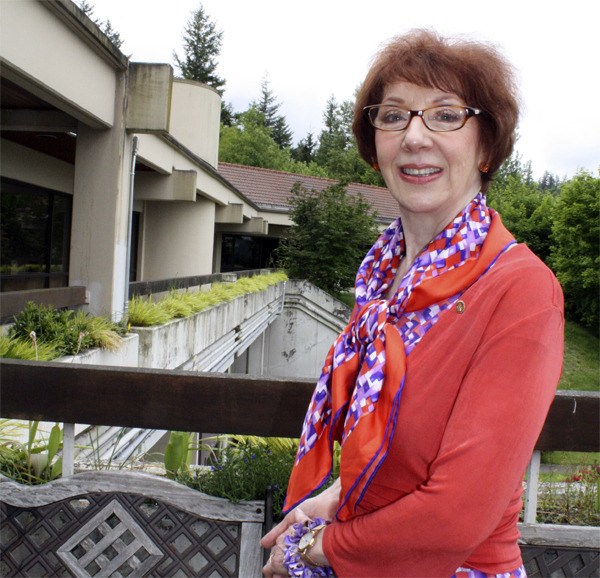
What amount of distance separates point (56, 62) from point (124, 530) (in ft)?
18.8

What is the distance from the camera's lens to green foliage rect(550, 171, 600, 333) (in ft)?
98.3

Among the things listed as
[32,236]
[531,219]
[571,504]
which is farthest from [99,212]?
[531,219]

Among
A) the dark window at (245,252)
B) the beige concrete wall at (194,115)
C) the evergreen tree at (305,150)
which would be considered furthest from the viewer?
the evergreen tree at (305,150)

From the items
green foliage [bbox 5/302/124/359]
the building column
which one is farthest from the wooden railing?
the building column

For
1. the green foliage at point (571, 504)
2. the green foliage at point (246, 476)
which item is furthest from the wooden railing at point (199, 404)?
the green foliage at point (571, 504)

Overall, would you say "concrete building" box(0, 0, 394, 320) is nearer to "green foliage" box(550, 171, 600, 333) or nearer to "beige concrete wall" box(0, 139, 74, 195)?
"beige concrete wall" box(0, 139, 74, 195)

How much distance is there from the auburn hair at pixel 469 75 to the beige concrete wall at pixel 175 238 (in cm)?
1685

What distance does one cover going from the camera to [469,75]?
1.77 m

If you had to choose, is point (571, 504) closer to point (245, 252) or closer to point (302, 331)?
point (302, 331)

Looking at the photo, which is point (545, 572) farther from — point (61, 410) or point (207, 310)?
point (207, 310)

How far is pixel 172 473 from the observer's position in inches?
122

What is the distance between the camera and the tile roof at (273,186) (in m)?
32.5

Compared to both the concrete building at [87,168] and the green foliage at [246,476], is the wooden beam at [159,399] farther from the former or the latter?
the concrete building at [87,168]

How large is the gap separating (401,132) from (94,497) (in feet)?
6.08
